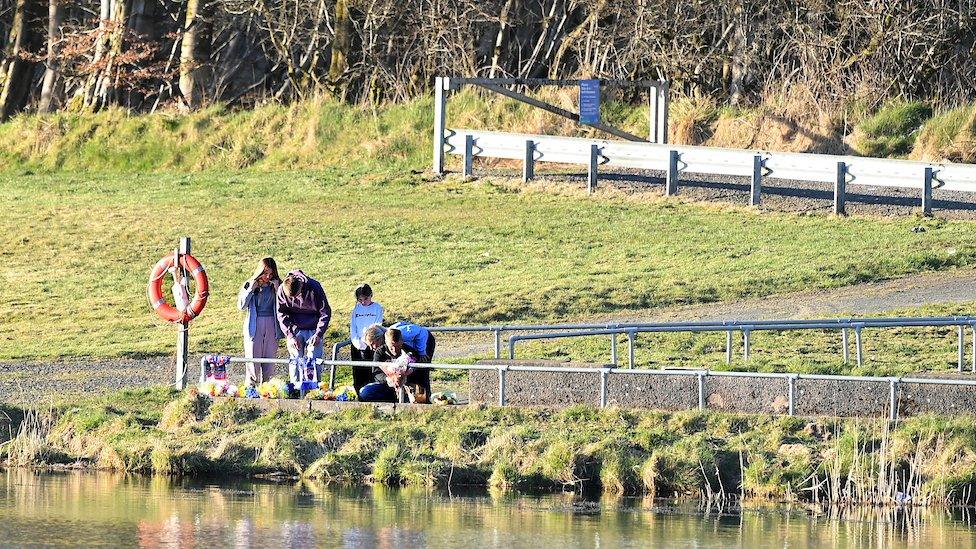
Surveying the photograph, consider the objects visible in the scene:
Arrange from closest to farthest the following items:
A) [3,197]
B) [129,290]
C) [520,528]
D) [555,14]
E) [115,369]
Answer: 1. [520,528]
2. [115,369]
3. [129,290]
4. [3,197]
5. [555,14]

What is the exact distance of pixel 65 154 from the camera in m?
37.1

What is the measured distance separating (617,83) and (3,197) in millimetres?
10214

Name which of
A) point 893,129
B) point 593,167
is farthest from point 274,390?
point 893,129

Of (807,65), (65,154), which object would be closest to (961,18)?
(807,65)

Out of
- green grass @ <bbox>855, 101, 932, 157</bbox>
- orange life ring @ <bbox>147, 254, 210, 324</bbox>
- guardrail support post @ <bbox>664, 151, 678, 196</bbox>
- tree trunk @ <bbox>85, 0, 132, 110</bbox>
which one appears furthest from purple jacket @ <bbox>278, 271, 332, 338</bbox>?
tree trunk @ <bbox>85, 0, 132, 110</bbox>

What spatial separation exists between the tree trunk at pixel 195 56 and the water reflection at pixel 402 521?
25037 millimetres

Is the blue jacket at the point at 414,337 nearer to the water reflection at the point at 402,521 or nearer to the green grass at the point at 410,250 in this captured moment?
the water reflection at the point at 402,521

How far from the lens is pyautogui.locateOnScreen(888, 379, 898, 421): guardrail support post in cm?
1513

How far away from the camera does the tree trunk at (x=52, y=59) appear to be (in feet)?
139

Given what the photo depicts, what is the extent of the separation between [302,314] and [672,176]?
1278 cm

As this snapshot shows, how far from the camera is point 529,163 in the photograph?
103 feet

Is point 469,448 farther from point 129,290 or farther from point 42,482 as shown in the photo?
point 129,290

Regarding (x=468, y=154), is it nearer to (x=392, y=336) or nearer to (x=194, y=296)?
(x=194, y=296)

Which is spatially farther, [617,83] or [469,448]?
[617,83]
